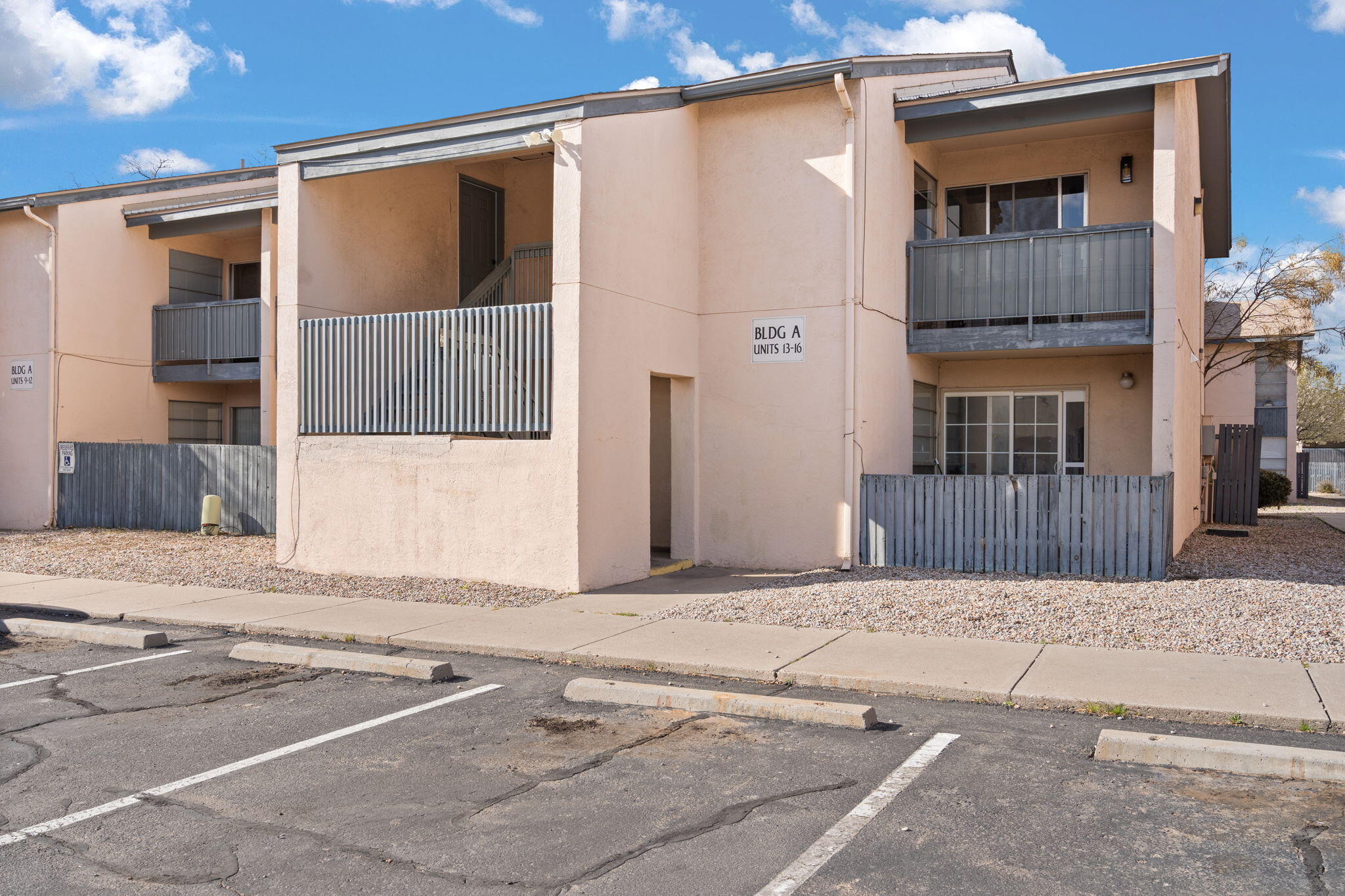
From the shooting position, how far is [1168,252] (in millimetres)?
12203

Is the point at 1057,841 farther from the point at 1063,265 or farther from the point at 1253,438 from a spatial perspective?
the point at 1253,438

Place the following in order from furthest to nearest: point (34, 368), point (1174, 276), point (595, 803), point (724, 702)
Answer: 1. point (34, 368)
2. point (1174, 276)
3. point (724, 702)
4. point (595, 803)

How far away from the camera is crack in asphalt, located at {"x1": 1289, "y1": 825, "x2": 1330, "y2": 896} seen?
4.07m

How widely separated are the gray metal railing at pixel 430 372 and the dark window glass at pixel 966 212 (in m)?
6.55

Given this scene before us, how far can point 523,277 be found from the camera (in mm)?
14531

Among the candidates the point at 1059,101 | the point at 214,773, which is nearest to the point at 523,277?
the point at 1059,101

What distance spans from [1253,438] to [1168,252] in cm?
913

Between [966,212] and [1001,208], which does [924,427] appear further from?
[1001,208]

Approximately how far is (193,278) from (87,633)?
13322 millimetres

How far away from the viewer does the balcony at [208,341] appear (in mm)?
19000

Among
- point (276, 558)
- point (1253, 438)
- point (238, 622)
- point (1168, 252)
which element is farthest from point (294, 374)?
point (1253, 438)

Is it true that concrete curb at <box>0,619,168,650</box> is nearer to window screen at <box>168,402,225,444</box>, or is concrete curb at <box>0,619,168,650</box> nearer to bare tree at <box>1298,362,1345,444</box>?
window screen at <box>168,402,225,444</box>

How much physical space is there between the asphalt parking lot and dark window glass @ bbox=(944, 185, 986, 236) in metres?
9.69

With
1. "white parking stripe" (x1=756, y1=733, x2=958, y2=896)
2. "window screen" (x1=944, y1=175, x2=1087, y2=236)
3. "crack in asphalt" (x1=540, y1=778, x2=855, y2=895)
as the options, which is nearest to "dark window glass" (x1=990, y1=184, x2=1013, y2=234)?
"window screen" (x1=944, y1=175, x2=1087, y2=236)
